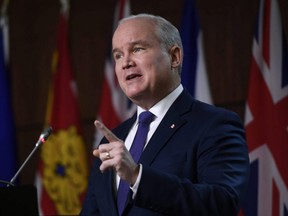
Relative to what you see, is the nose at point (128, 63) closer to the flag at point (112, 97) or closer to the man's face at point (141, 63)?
the man's face at point (141, 63)

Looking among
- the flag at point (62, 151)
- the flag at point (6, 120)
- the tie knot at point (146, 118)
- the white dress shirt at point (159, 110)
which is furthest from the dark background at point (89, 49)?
the tie knot at point (146, 118)

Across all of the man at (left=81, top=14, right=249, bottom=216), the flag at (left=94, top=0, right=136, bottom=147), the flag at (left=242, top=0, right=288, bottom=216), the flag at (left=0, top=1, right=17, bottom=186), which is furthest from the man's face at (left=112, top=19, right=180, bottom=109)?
the flag at (left=0, top=1, right=17, bottom=186)

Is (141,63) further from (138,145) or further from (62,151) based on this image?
(62,151)

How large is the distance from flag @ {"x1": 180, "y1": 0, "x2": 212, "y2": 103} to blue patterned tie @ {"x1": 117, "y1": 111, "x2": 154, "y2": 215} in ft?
4.72

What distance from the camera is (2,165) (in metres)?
4.63

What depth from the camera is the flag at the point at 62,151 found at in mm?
4516

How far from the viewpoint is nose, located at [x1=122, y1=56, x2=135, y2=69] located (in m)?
2.47

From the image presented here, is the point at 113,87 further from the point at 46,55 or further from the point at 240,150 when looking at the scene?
the point at 240,150

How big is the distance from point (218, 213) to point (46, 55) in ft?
10.5

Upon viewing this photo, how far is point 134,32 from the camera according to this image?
8.20 ft

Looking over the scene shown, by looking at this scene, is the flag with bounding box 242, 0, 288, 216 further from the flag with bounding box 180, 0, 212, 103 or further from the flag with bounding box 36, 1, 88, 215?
the flag with bounding box 36, 1, 88, 215

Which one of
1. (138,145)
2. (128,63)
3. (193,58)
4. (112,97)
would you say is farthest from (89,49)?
(138,145)

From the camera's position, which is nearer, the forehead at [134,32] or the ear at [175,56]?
the forehead at [134,32]

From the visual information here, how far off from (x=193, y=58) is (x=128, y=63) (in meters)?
1.55
